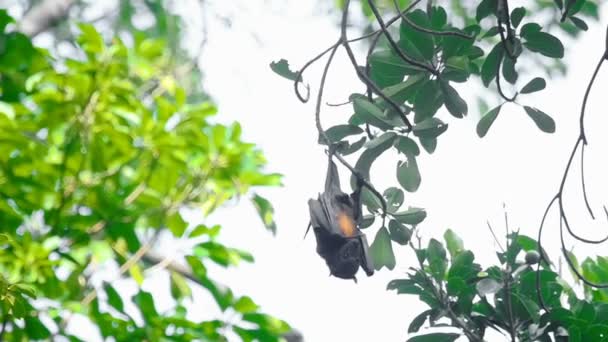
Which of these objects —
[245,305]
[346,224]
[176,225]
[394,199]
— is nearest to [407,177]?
[394,199]

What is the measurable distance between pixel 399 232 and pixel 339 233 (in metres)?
0.19

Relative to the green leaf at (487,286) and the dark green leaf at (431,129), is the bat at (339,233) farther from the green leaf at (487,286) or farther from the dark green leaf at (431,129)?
the green leaf at (487,286)

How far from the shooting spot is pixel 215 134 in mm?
1932

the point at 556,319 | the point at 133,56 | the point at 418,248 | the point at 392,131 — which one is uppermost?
the point at 133,56

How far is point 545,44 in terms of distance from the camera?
119cm

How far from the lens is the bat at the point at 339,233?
3.46 feet

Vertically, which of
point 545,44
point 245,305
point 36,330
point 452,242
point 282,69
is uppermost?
point 545,44

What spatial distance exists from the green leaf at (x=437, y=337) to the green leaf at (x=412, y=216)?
24cm

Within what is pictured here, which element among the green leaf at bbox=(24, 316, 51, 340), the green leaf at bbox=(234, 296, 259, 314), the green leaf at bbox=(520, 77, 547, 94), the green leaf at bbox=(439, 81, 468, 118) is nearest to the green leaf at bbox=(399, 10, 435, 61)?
the green leaf at bbox=(439, 81, 468, 118)

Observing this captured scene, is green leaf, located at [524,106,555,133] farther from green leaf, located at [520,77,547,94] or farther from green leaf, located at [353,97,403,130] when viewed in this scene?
green leaf, located at [353,97,403,130]

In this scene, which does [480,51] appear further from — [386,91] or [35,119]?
[35,119]

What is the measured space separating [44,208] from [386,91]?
37.7 inches

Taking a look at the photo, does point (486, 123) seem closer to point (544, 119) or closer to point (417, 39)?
point (544, 119)

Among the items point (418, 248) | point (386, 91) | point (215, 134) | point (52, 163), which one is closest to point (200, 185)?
point (215, 134)
